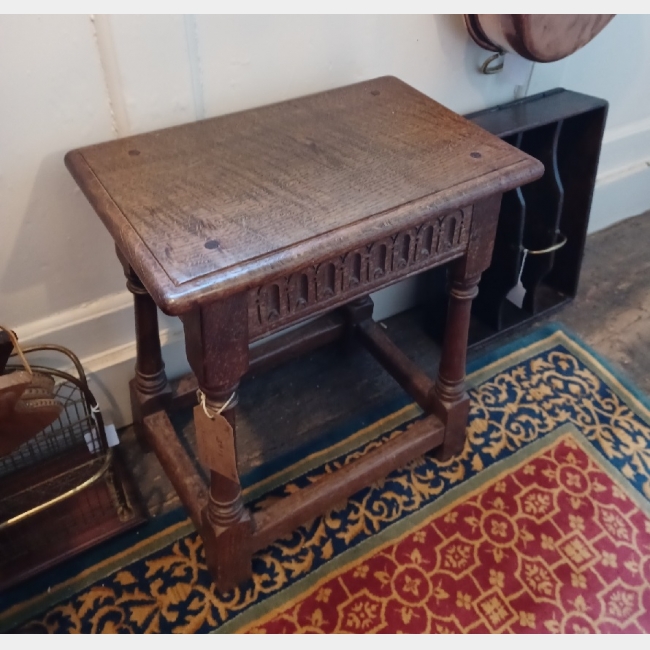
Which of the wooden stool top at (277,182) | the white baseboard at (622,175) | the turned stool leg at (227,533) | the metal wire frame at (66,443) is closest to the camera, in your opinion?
the wooden stool top at (277,182)

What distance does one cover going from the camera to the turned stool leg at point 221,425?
0.83m

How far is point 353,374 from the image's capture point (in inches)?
60.6

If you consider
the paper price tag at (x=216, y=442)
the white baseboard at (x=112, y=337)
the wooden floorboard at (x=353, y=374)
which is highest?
the paper price tag at (x=216, y=442)

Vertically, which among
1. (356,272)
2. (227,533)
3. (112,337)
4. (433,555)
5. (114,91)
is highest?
(114,91)

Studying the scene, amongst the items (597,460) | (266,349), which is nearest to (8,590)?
(266,349)

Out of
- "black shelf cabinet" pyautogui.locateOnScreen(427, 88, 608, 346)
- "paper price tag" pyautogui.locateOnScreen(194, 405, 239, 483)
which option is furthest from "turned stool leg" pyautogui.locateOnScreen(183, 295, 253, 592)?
"black shelf cabinet" pyautogui.locateOnScreen(427, 88, 608, 346)

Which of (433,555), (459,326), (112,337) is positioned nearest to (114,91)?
(112,337)

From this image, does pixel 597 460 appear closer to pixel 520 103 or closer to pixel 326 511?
pixel 326 511

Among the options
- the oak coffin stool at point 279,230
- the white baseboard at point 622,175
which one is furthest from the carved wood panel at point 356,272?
the white baseboard at point 622,175

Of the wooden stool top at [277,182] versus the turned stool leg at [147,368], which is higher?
the wooden stool top at [277,182]

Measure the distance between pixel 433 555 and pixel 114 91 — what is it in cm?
96

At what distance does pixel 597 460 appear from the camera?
53.3 inches

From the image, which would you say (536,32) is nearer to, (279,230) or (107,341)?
(279,230)

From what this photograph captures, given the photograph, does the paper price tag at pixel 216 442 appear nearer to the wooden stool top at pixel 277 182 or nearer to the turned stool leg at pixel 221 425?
the turned stool leg at pixel 221 425
